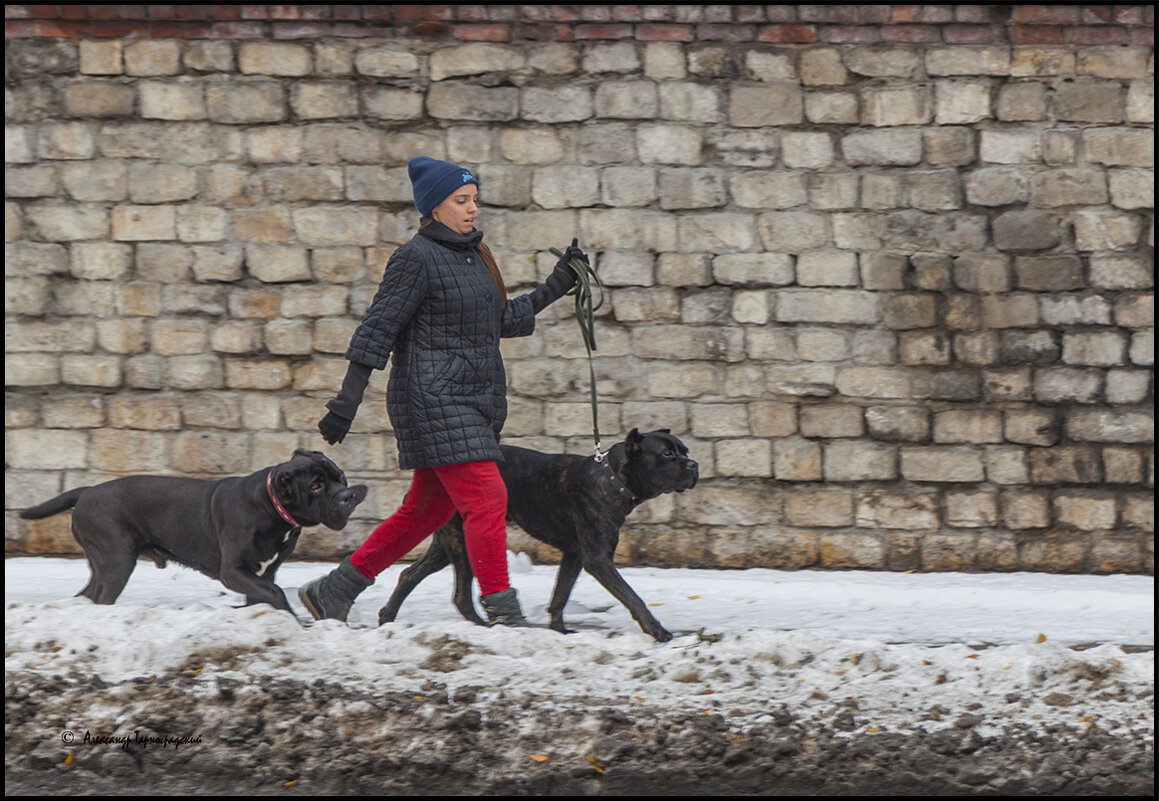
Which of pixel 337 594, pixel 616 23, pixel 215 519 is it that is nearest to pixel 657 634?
pixel 337 594

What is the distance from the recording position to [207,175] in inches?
260

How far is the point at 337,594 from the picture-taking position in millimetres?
4945

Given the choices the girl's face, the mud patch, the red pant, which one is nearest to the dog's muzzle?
the red pant

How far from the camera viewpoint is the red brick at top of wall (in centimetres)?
640

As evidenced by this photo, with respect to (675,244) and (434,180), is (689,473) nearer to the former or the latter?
(434,180)

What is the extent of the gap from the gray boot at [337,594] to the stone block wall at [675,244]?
1714 millimetres

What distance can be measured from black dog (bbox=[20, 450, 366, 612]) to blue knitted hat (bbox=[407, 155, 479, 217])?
1.09 metres

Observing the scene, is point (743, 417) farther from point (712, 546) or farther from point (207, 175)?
point (207, 175)

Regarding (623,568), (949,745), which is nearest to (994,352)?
(623,568)

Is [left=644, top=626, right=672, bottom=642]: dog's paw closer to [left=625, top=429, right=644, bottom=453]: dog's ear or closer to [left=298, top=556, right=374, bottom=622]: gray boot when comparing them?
[left=625, top=429, right=644, bottom=453]: dog's ear

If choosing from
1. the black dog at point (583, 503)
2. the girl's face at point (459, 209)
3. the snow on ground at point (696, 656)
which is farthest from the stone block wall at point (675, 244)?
the girl's face at point (459, 209)

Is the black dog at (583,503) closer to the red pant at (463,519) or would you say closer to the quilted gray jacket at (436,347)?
the red pant at (463,519)

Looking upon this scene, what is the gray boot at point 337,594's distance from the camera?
4.95 metres

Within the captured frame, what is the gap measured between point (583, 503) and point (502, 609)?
20.8 inches
